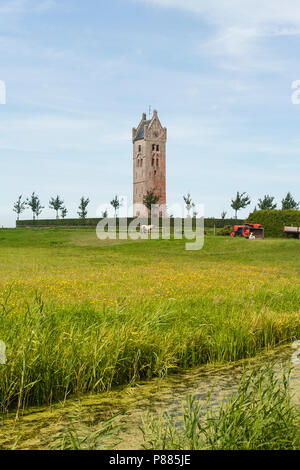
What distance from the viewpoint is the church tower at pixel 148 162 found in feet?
273

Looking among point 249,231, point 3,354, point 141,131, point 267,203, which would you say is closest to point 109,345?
point 3,354

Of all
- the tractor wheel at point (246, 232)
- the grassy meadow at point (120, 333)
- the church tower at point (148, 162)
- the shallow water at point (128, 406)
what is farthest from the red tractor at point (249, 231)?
the church tower at point (148, 162)

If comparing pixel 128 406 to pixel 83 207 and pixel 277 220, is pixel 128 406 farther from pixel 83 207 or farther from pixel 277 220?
pixel 83 207

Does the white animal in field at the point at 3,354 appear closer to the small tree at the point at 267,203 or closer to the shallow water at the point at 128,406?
the shallow water at the point at 128,406

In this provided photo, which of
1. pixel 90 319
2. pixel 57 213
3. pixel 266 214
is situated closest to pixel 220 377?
pixel 90 319

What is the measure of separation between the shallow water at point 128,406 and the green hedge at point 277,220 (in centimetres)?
3482

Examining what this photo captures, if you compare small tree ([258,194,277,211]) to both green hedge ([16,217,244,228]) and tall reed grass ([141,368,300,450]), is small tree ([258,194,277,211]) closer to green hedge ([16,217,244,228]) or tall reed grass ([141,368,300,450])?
green hedge ([16,217,244,228])

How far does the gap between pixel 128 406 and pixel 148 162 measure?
80.5 meters

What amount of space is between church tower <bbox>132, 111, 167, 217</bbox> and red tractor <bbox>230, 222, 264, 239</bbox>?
150 feet

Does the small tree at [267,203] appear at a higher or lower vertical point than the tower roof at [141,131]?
lower

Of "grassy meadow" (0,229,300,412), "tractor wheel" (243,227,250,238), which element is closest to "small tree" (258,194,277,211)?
"tractor wheel" (243,227,250,238)

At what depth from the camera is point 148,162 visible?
274 feet

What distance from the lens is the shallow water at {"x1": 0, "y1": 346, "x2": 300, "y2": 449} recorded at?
137 inches

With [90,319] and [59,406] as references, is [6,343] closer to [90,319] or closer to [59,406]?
[59,406]
